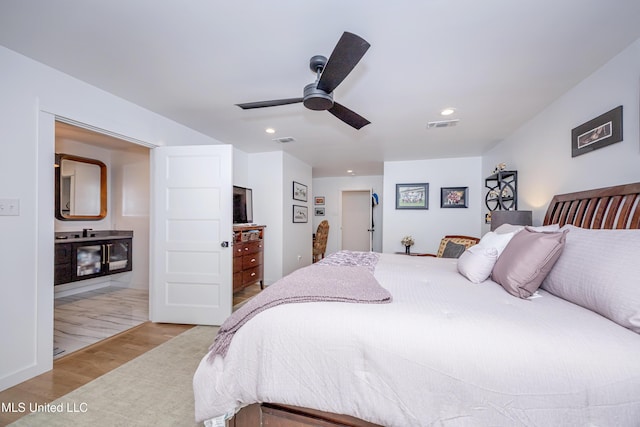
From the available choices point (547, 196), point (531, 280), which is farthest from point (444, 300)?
point (547, 196)

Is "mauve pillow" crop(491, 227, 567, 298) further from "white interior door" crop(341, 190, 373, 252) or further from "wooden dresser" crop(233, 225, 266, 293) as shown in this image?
"white interior door" crop(341, 190, 373, 252)

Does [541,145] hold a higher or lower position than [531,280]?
higher

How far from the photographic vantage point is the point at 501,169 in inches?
134

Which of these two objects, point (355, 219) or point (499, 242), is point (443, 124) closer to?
point (499, 242)

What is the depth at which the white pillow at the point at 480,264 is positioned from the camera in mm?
1659

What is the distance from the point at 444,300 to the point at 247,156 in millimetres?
4232

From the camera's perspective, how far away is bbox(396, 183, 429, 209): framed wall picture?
199 inches

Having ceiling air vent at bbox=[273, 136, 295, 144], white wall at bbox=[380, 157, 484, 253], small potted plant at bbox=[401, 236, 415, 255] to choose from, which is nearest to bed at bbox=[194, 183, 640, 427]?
ceiling air vent at bbox=[273, 136, 295, 144]

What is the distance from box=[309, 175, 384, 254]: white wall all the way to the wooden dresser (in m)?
3.01

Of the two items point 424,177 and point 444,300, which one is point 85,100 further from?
point 424,177

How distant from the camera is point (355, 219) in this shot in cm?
761

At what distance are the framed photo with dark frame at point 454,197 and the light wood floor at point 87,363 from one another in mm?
4557

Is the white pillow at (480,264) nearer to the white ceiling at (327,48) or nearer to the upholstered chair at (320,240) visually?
the white ceiling at (327,48)

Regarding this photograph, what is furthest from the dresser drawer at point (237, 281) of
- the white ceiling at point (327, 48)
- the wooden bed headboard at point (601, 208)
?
the wooden bed headboard at point (601, 208)
